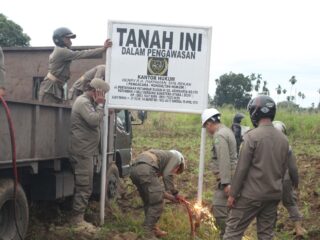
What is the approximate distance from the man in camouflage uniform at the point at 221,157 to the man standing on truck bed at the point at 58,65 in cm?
A: 244

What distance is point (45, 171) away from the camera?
6.99 metres

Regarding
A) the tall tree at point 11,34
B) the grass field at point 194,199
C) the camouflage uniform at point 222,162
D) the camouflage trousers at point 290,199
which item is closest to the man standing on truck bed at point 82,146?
the grass field at point 194,199

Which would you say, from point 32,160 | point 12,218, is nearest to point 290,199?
point 32,160

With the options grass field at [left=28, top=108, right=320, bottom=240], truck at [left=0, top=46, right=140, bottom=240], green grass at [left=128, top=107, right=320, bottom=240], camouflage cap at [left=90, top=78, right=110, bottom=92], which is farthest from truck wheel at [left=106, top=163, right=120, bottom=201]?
camouflage cap at [left=90, top=78, right=110, bottom=92]

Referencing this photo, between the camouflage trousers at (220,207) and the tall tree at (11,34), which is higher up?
the tall tree at (11,34)

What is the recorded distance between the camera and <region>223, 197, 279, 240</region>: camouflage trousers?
565cm

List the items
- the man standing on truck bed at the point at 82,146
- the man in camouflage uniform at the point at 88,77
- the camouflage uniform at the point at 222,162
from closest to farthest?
the camouflage uniform at the point at 222,162
the man standing on truck bed at the point at 82,146
the man in camouflage uniform at the point at 88,77

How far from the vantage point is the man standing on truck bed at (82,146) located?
7023mm

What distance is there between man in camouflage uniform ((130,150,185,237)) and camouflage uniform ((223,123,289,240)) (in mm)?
1812

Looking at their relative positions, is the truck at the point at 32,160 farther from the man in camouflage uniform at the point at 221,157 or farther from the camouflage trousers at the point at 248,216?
the camouflage trousers at the point at 248,216

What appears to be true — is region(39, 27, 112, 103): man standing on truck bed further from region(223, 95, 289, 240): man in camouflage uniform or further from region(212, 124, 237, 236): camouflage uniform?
region(223, 95, 289, 240): man in camouflage uniform

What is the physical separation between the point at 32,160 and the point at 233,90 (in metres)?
40.5

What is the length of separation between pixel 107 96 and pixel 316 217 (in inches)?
169

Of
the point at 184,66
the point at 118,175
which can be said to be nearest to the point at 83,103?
the point at 184,66
